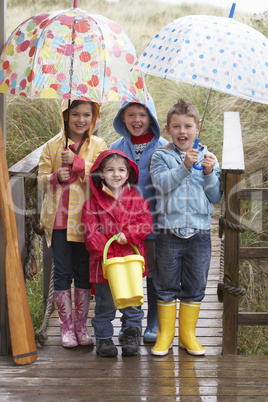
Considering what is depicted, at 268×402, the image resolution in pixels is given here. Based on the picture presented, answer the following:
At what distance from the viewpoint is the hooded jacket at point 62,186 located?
131 inches

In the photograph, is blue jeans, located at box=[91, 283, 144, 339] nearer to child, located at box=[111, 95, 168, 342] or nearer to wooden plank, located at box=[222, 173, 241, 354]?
child, located at box=[111, 95, 168, 342]

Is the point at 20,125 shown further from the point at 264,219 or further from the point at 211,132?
the point at 264,219

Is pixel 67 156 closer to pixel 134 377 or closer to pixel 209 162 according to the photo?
pixel 209 162

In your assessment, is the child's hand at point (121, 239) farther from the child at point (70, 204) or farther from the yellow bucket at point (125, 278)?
the child at point (70, 204)

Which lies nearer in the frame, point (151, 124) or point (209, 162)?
point (209, 162)

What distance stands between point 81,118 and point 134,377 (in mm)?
1390

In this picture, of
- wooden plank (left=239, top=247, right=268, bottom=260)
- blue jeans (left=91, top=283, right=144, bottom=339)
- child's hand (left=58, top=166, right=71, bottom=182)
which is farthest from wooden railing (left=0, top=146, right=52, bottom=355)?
wooden plank (left=239, top=247, right=268, bottom=260)

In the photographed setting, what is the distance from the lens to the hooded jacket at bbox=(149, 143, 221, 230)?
10.7 feet

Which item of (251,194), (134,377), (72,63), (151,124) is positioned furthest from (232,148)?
(134,377)

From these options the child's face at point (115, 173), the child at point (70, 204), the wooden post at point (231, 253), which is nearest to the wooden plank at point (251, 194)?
the wooden post at point (231, 253)

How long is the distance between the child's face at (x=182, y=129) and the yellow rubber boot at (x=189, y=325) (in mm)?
885

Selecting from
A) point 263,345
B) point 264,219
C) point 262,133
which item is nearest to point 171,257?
point 263,345

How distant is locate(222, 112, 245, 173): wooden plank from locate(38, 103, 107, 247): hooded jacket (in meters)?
0.74

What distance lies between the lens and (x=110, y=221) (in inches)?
128
